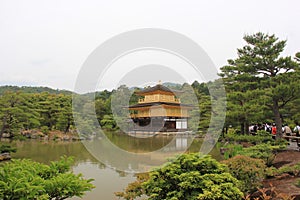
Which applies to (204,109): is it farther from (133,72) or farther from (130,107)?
(133,72)

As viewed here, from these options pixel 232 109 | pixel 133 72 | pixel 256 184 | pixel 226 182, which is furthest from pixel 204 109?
pixel 226 182

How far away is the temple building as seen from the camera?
24053mm

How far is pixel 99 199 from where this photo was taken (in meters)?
5.00

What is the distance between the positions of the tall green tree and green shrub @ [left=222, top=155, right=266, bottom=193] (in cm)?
524

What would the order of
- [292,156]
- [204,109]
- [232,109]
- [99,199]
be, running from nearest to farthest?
[99,199] < [292,156] < [232,109] < [204,109]

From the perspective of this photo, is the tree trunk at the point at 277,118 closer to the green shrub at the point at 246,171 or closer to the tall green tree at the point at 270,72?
the tall green tree at the point at 270,72

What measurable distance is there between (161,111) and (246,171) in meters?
19.7

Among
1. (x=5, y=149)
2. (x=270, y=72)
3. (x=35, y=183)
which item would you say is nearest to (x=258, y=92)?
(x=270, y=72)

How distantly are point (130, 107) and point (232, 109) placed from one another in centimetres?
1616

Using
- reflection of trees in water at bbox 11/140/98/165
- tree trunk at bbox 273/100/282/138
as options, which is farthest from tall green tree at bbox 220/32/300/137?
reflection of trees in water at bbox 11/140/98/165

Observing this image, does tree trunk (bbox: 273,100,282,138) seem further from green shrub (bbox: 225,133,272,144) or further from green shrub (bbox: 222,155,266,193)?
green shrub (bbox: 222,155,266,193)

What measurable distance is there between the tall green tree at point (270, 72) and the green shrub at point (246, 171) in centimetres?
524

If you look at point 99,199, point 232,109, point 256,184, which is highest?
point 232,109

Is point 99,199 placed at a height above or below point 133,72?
below
